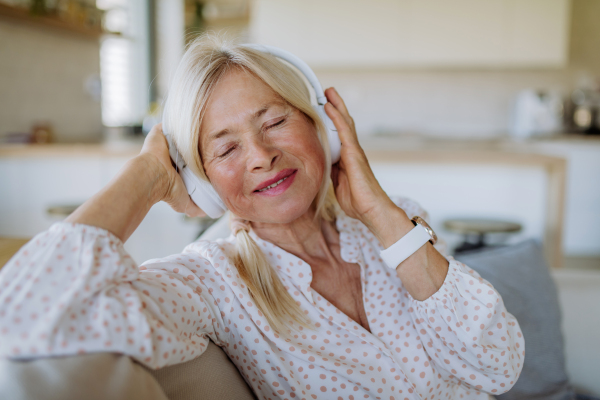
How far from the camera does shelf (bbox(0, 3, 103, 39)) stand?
110 inches

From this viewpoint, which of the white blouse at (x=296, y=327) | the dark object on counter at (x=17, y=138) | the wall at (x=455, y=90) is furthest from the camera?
the wall at (x=455, y=90)

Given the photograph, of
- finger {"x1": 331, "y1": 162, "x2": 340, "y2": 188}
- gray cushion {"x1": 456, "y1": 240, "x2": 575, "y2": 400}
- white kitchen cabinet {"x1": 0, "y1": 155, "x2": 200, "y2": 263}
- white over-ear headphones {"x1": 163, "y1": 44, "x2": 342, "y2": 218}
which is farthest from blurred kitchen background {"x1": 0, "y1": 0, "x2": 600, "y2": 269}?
white over-ear headphones {"x1": 163, "y1": 44, "x2": 342, "y2": 218}

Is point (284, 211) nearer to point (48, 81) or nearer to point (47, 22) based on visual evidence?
point (47, 22)

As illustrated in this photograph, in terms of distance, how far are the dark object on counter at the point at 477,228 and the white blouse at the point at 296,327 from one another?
3.66 ft

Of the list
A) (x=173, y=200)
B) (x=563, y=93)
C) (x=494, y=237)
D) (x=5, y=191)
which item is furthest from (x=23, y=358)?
(x=563, y=93)

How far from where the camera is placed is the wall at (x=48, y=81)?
9.66 feet

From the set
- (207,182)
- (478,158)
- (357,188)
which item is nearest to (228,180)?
(207,182)

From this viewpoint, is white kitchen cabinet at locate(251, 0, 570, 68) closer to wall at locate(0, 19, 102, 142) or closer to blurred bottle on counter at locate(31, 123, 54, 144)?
wall at locate(0, 19, 102, 142)

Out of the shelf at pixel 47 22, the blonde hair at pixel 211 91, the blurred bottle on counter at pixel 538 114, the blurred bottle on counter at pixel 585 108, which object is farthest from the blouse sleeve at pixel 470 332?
the blurred bottle on counter at pixel 585 108

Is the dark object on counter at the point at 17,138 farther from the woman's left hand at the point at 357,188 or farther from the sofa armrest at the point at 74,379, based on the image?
the sofa armrest at the point at 74,379

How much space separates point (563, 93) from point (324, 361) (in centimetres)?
450

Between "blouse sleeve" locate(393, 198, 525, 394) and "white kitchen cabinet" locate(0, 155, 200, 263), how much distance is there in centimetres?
163

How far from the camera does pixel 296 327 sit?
876mm

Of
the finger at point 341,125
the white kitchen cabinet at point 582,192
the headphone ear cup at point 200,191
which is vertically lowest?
the white kitchen cabinet at point 582,192
